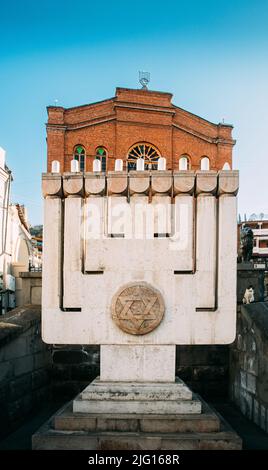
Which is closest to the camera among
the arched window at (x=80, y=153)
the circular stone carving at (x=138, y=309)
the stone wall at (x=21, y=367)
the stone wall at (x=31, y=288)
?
the circular stone carving at (x=138, y=309)

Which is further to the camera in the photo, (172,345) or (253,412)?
(253,412)

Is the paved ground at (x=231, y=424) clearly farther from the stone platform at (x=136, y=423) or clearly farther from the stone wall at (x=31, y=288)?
the stone wall at (x=31, y=288)

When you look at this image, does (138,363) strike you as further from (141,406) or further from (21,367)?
(21,367)

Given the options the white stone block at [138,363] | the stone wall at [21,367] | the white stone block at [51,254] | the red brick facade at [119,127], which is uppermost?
the red brick facade at [119,127]

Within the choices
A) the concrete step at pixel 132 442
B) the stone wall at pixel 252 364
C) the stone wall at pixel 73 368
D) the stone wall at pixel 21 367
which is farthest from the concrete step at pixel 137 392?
the stone wall at pixel 73 368

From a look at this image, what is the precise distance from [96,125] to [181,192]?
22271 mm

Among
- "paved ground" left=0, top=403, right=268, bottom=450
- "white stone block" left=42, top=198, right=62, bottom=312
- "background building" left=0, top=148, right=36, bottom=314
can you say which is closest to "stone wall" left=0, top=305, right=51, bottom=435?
"paved ground" left=0, top=403, right=268, bottom=450

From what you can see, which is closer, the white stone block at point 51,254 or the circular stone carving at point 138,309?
the circular stone carving at point 138,309

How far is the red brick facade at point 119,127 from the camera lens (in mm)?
24938

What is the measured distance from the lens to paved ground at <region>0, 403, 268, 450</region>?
529 cm

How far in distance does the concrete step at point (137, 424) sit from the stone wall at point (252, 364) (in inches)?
79.4

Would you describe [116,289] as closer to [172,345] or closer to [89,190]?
[172,345]
